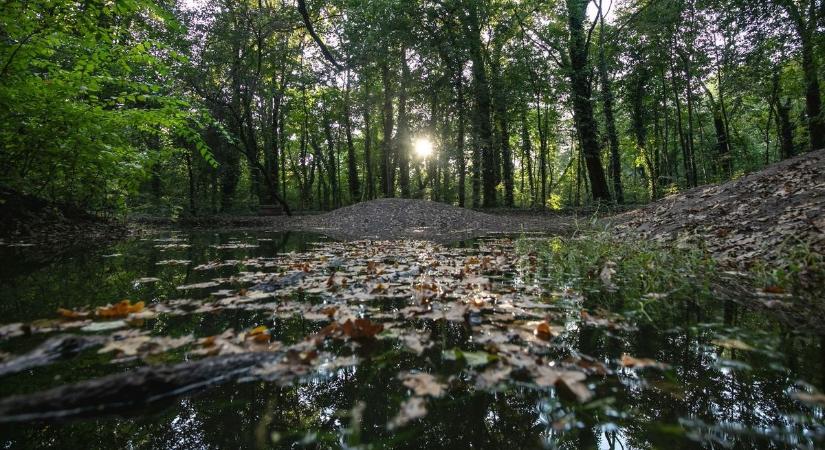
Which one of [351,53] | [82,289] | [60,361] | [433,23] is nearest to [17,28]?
[82,289]

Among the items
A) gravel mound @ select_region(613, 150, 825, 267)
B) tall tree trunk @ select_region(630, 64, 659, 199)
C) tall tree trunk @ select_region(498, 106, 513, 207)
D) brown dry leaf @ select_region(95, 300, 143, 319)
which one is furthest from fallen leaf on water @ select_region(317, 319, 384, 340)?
tall tree trunk @ select_region(630, 64, 659, 199)

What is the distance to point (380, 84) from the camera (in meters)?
23.1

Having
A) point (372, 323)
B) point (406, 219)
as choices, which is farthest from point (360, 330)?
point (406, 219)

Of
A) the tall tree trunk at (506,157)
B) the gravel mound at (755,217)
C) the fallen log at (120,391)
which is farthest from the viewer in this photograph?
the tall tree trunk at (506,157)

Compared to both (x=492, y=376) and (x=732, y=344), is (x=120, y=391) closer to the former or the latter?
(x=492, y=376)

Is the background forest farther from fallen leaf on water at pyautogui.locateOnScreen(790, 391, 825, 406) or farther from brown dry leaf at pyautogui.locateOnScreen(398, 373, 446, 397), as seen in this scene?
fallen leaf on water at pyautogui.locateOnScreen(790, 391, 825, 406)

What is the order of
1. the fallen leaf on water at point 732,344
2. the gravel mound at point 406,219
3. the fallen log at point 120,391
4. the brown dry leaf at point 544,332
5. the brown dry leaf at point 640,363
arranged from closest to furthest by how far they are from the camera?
the fallen log at point 120,391 < the brown dry leaf at point 640,363 < the fallen leaf on water at point 732,344 < the brown dry leaf at point 544,332 < the gravel mound at point 406,219

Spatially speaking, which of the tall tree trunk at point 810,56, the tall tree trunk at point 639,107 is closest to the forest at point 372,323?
the tall tree trunk at point 810,56

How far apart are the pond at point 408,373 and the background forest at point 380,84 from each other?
146 inches

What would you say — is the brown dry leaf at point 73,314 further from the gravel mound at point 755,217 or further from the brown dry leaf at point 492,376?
the gravel mound at point 755,217

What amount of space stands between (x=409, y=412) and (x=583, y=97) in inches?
→ 628

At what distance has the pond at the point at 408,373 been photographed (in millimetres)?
980

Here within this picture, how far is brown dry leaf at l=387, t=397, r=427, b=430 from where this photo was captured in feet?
3.40

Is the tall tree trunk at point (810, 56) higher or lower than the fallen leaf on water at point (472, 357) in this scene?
higher
